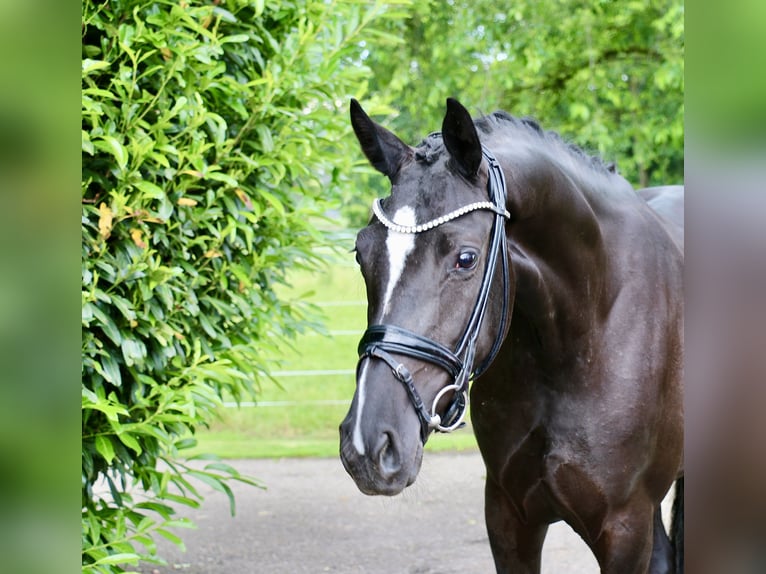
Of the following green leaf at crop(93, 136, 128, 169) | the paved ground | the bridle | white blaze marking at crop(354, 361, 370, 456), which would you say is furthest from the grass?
white blaze marking at crop(354, 361, 370, 456)

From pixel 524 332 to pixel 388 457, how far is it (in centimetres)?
91

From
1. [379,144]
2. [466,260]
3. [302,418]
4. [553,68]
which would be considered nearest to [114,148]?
[379,144]

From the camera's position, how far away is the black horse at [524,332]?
1.94m

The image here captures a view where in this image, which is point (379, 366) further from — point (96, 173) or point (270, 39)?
point (270, 39)

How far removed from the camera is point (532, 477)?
2.69 meters

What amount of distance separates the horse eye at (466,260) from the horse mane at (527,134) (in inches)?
12.8

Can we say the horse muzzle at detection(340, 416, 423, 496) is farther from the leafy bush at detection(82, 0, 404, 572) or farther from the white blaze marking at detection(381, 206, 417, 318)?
the leafy bush at detection(82, 0, 404, 572)

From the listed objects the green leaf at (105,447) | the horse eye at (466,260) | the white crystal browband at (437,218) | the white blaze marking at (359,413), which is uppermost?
the white crystal browband at (437,218)

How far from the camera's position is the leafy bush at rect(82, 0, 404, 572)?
2.84 meters

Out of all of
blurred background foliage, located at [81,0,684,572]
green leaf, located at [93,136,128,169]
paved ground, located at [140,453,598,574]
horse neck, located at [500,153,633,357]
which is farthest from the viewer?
paved ground, located at [140,453,598,574]

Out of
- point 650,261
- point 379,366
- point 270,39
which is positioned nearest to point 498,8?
point 270,39

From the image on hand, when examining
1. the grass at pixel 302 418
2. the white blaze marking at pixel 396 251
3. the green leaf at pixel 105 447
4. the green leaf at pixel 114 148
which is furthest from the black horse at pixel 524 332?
the grass at pixel 302 418

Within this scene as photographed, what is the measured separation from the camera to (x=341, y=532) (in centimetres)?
558

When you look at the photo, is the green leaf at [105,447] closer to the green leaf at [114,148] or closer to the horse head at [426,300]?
the green leaf at [114,148]
